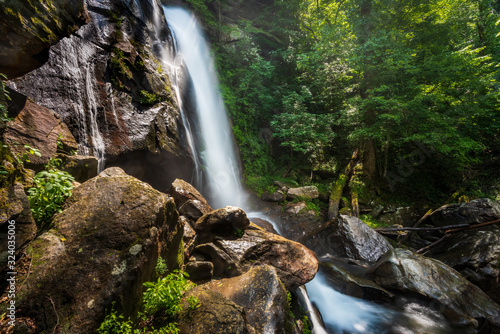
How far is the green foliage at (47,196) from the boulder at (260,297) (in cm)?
251

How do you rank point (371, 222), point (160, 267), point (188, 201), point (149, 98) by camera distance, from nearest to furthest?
1. point (160, 267)
2. point (188, 201)
3. point (149, 98)
4. point (371, 222)

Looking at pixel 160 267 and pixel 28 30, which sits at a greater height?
pixel 28 30

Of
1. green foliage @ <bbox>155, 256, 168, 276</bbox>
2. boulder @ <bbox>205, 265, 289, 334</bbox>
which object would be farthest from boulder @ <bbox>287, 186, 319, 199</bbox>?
green foliage @ <bbox>155, 256, 168, 276</bbox>

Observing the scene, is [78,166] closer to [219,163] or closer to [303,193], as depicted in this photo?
[219,163]

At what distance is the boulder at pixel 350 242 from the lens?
23.2 ft

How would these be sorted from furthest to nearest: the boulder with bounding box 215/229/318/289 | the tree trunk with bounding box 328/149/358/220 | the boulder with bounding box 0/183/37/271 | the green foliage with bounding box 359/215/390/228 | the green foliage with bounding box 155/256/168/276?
the tree trunk with bounding box 328/149/358/220
the green foliage with bounding box 359/215/390/228
the boulder with bounding box 215/229/318/289
the green foliage with bounding box 155/256/168/276
the boulder with bounding box 0/183/37/271

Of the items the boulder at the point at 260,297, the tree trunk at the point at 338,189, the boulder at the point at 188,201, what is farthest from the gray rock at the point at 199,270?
the tree trunk at the point at 338,189

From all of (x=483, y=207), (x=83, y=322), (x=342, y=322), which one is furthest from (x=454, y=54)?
(x=83, y=322)

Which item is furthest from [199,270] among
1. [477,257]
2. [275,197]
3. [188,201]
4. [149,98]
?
[477,257]

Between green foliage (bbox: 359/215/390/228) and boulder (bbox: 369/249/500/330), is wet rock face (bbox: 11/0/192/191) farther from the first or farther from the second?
green foliage (bbox: 359/215/390/228)

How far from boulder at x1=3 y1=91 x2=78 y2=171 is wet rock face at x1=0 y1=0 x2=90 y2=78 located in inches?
27.9

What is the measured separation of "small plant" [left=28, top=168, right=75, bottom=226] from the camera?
2297 mm

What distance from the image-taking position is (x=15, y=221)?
6.14 ft

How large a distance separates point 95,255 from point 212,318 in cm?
148
